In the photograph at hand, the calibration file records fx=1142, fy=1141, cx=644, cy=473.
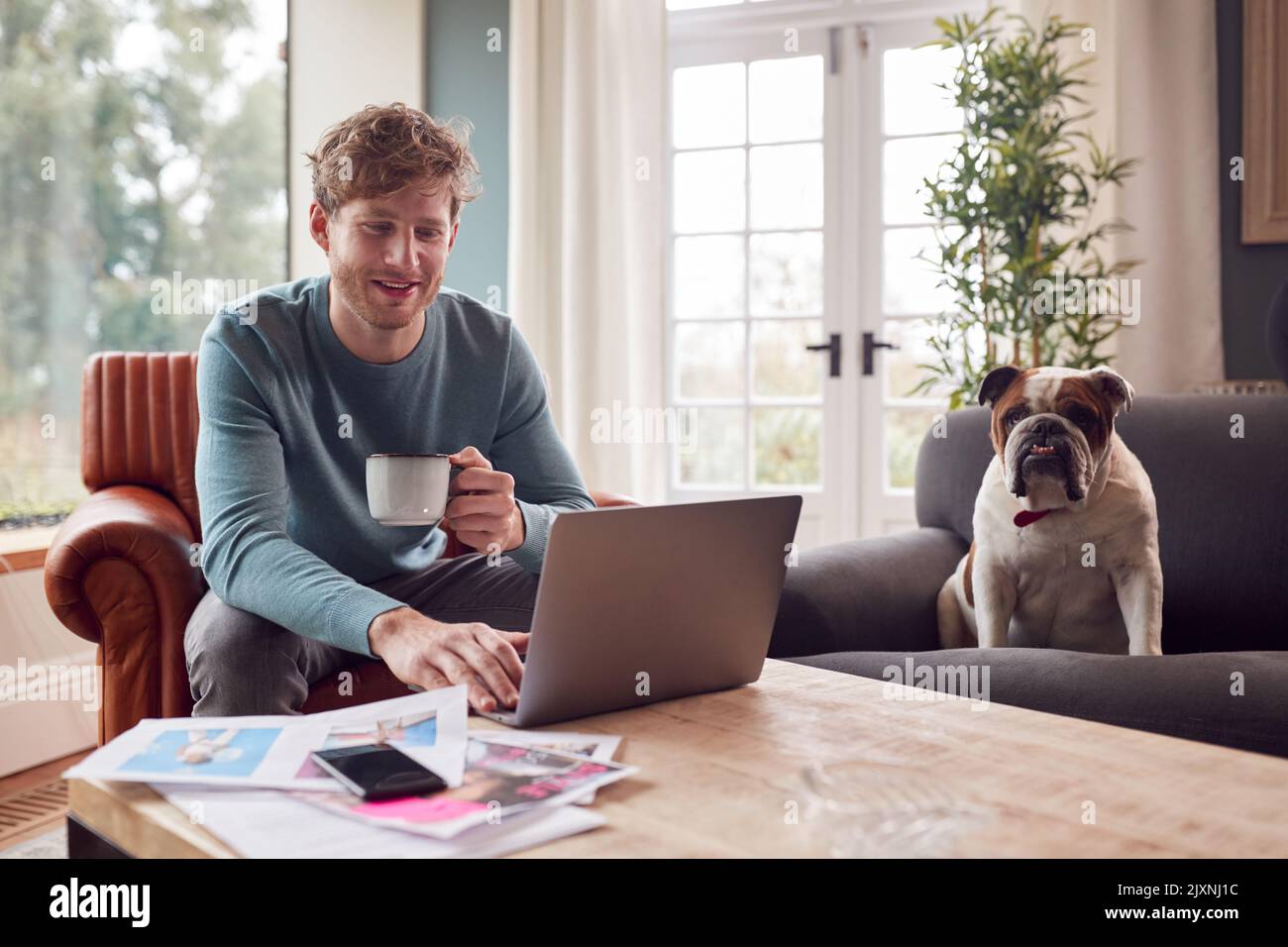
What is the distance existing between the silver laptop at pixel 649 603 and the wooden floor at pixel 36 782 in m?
1.64

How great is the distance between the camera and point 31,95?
3176 millimetres

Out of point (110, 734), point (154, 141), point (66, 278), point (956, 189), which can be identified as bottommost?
point (110, 734)

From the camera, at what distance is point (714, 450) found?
169 inches

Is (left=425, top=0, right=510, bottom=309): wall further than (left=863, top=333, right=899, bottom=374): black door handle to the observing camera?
Yes

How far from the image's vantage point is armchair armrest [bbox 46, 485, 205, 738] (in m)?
1.91

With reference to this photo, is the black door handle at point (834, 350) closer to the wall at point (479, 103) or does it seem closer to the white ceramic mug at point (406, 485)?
the wall at point (479, 103)

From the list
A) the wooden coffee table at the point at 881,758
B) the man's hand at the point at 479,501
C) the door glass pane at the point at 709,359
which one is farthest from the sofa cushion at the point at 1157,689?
the door glass pane at the point at 709,359

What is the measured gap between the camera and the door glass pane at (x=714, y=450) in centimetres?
425

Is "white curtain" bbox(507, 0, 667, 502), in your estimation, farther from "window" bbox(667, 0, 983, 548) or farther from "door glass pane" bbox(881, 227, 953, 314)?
"door glass pane" bbox(881, 227, 953, 314)

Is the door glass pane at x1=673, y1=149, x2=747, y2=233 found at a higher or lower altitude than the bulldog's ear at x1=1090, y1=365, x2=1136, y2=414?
higher

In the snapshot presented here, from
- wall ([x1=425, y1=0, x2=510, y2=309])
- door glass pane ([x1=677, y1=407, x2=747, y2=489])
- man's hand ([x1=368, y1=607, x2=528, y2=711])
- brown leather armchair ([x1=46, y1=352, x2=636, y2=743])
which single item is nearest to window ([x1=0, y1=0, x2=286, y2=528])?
wall ([x1=425, y1=0, x2=510, y2=309])

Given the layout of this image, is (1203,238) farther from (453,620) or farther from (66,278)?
(66,278)
